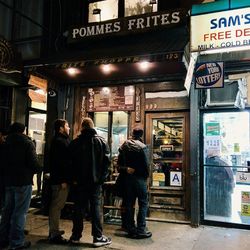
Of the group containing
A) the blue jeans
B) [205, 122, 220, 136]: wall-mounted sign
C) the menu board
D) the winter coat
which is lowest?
the blue jeans

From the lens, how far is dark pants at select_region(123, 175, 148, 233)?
5754mm

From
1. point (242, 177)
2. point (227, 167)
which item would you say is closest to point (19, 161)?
point (227, 167)

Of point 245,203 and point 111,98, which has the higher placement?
point 111,98

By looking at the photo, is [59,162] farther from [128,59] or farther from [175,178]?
[175,178]

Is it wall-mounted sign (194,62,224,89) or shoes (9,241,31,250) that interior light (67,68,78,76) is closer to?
wall-mounted sign (194,62,224,89)

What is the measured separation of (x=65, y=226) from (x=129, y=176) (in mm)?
1901

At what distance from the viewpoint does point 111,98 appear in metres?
7.97

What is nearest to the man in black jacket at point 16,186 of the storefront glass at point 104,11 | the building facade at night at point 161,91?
the building facade at night at point 161,91

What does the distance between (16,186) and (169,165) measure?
367 centimetres

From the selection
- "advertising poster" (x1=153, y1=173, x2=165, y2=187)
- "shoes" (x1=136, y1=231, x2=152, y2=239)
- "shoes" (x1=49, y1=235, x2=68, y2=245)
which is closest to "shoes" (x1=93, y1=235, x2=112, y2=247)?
"shoes" (x1=49, y1=235, x2=68, y2=245)

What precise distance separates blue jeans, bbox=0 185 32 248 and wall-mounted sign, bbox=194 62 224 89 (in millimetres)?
3954

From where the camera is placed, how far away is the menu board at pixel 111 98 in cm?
778

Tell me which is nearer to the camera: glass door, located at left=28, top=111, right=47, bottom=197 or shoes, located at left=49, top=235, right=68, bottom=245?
shoes, located at left=49, top=235, right=68, bottom=245

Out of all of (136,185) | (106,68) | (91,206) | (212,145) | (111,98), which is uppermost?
(106,68)
